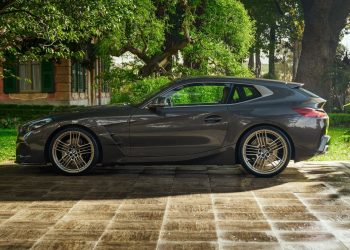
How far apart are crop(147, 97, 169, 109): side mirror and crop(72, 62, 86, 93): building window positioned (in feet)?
64.9

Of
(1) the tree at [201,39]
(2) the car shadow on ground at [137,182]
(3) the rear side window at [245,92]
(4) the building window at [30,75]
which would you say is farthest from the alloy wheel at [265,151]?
(4) the building window at [30,75]

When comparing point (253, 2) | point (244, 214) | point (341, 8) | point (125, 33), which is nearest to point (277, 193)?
point (244, 214)

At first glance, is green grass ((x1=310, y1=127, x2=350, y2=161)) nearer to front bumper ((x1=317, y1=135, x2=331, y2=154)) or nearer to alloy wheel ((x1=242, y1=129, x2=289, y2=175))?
front bumper ((x1=317, y1=135, x2=331, y2=154))

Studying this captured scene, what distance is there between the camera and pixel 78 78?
30.2 metres

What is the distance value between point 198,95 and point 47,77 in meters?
20.0

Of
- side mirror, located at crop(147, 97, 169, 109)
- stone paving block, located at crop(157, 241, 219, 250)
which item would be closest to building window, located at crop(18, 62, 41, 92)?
side mirror, located at crop(147, 97, 169, 109)

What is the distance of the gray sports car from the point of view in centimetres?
851

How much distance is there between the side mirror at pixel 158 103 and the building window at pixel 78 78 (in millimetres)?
19785

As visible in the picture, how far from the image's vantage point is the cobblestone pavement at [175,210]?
4.88 metres

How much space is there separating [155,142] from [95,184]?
1194 millimetres

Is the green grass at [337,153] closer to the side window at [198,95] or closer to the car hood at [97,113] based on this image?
the side window at [198,95]

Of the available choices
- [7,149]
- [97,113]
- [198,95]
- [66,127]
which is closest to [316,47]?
[7,149]

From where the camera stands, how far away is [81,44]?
2477 centimetres

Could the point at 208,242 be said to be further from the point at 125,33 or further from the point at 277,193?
the point at 125,33
